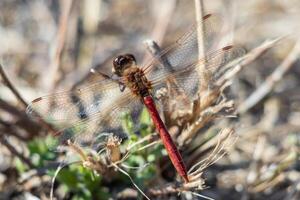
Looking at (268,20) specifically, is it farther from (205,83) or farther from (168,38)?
(205,83)

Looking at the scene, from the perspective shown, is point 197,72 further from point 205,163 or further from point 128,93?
point 205,163

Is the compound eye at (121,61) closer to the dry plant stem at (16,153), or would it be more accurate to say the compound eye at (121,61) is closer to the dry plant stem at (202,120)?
the dry plant stem at (202,120)

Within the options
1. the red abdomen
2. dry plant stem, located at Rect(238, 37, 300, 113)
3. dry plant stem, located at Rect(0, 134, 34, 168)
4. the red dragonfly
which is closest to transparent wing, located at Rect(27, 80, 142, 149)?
the red dragonfly

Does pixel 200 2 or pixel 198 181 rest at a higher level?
pixel 200 2

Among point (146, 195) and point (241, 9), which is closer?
point (146, 195)

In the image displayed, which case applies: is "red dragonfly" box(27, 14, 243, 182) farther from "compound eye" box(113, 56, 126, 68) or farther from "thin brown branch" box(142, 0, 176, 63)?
"thin brown branch" box(142, 0, 176, 63)

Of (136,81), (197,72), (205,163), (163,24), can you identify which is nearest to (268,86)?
(163,24)

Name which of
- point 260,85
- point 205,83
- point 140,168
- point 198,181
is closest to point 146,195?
point 140,168
